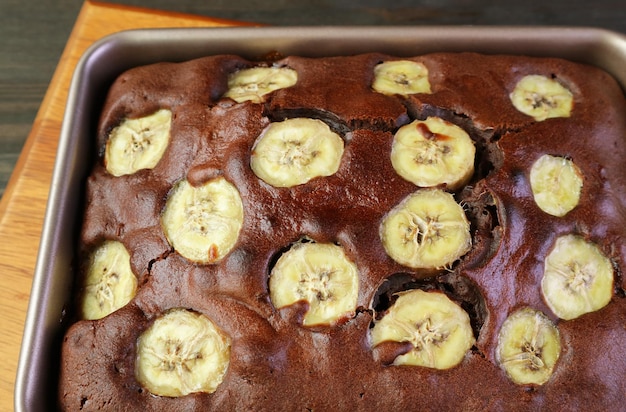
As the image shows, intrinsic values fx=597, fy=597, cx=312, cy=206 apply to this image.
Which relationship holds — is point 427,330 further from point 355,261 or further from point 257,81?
point 257,81

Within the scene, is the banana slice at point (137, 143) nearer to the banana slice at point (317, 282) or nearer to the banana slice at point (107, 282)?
the banana slice at point (107, 282)

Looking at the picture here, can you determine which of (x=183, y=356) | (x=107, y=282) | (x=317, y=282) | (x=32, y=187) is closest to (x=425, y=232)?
(x=317, y=282)

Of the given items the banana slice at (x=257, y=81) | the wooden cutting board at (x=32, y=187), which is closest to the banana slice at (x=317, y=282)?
the banana slice at (x=257, y=81)

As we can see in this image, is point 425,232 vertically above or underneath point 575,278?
above

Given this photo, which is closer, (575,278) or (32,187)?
(575,278)

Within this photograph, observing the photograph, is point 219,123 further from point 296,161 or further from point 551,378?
point 551,378

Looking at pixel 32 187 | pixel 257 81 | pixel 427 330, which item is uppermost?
pixel 257 81

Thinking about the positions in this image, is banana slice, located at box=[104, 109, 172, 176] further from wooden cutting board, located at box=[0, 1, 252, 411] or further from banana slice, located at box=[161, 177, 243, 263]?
wooden cutting board, located at box=[0, 1, 252, 411]

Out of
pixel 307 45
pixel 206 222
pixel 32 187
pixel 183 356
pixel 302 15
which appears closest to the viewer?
pixel 183 356
